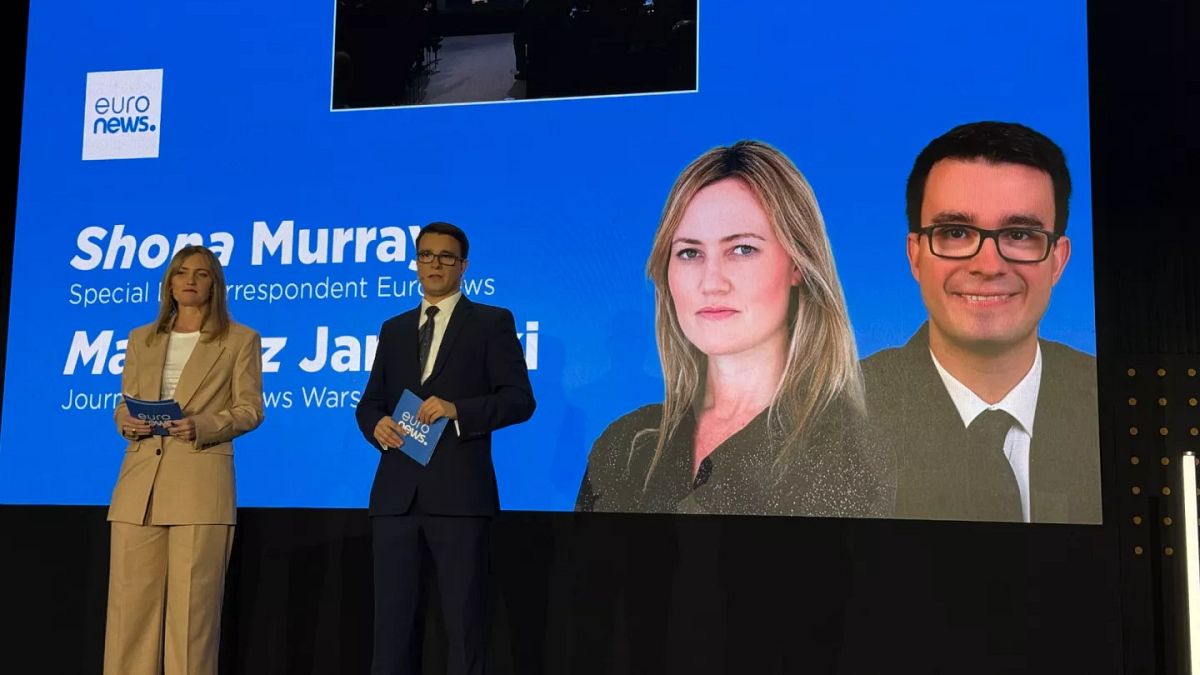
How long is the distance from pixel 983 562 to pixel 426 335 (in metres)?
1.92

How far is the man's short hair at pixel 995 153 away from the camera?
410cm

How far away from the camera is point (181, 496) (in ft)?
12.0

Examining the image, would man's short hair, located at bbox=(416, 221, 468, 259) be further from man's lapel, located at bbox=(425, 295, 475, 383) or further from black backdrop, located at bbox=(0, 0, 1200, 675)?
black backdrop, located at bbox=(0, 0, 1200, 675)

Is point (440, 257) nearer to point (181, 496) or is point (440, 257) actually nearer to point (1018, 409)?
point (181, 496)

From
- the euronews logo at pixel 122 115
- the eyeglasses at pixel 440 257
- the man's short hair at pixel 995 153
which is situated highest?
the euronews logo at pixel 122 115

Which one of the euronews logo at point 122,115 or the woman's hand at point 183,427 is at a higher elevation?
the euronews logo at point 122,115

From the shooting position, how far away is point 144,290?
477cm

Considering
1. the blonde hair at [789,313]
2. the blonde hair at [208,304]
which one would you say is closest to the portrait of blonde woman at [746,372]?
the blonde hair at [789,313]

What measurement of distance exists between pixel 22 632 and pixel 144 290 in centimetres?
138

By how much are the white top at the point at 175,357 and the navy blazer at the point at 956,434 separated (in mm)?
2159

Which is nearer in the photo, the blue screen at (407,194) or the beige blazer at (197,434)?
the beige blazer at (197,434)

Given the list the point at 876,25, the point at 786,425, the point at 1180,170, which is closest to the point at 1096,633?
the point at 786,425

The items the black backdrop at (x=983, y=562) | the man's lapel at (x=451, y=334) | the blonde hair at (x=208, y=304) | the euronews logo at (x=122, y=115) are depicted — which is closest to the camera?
the man's lapel at (x=451, y=334)

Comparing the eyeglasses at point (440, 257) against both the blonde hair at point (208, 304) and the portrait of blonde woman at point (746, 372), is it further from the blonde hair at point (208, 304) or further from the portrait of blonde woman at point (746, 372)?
the portrait of blonde woman at point (746, 372)
